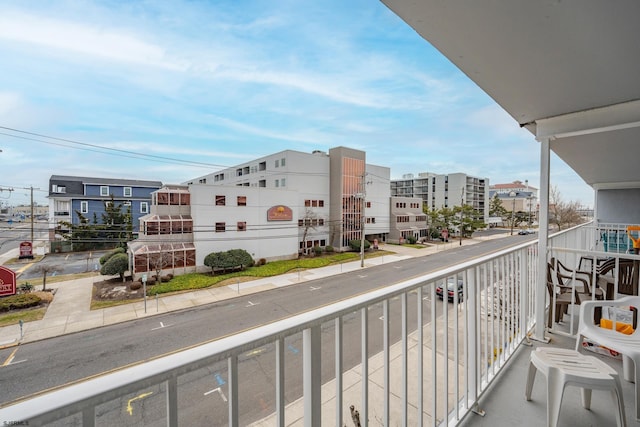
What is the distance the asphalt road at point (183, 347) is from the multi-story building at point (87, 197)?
670 inches

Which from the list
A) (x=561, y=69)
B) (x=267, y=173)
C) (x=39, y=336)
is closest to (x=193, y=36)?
(x=561, y=69)

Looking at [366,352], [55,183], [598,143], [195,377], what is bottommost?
[195,377]

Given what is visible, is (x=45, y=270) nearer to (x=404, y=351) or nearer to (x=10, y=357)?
(x=10, y=357)

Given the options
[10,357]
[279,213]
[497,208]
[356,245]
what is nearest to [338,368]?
[10,357]

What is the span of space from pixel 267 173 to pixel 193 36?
15.2 metres

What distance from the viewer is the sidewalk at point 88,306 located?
261 inches

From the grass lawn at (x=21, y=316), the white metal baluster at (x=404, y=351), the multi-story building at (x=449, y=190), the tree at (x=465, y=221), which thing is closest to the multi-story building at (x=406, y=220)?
the tree at (x=465, y=221)

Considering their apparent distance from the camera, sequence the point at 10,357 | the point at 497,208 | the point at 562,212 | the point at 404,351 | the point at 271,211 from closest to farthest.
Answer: the point at 404,351 → the point at 10,357 → the point at 271,211 → the point at 562,212 → the point at 497,208

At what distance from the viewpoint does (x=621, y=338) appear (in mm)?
1699

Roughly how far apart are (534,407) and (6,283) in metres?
14.2

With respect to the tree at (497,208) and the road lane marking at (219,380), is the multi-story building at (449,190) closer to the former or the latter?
the tree at (497,208)

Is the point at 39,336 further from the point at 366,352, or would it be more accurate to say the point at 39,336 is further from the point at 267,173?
the point at 267,173

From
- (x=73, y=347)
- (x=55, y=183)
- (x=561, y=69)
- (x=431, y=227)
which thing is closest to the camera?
(x=561, y=69)

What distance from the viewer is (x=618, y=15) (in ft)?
3.75
